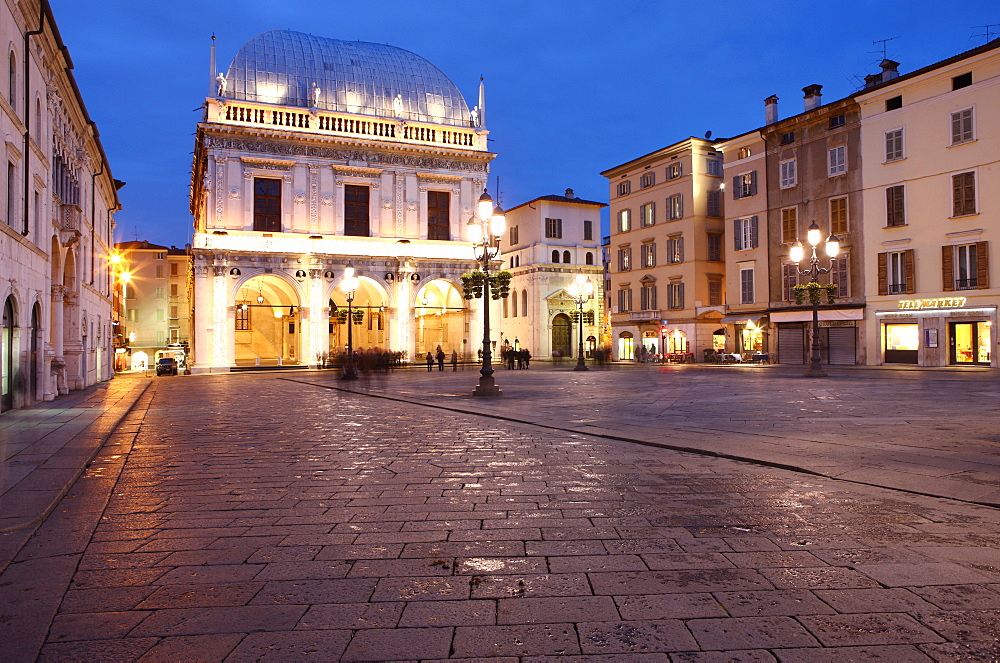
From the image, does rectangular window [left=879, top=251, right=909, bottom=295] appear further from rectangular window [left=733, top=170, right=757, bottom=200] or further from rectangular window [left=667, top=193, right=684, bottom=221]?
rectangular window [left=667, top=193, right=684, bottom=221]

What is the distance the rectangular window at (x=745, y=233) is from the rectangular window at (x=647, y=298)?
753cm

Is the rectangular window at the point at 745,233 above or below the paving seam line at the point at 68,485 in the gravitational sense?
above

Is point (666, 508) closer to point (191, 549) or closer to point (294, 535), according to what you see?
point (294, 535)

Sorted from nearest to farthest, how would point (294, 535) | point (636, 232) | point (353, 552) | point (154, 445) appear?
point (353, 552), point (294, 535), point (154, 445), point (636, 232)

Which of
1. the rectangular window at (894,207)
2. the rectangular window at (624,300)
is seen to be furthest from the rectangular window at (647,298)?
the rectangular window at (894,207)

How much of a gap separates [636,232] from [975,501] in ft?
154

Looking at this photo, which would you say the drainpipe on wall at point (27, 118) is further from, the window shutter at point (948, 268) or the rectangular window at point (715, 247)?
the rectangular window at point (715, 247)

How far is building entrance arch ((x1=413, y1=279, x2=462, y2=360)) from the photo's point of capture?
5047 cm

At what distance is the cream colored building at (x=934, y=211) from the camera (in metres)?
31.2

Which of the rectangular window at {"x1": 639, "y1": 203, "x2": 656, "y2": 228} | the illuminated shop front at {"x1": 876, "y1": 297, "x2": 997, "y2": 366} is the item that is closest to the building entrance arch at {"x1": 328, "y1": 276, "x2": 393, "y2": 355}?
the rectangular window at {"x1": 639, "y1": 203, "x2": 656, "y2": 228}

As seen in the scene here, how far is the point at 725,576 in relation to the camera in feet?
14.1

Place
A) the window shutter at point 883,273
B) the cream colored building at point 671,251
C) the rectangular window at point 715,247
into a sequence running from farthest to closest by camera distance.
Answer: the rectangular window at point 715,247
the cream colored building at point 671,251
the window shutter at point 883,273

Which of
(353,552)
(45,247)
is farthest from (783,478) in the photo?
(45,247)

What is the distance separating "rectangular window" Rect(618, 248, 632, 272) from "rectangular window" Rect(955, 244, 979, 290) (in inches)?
913
